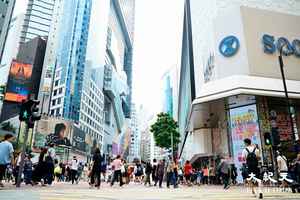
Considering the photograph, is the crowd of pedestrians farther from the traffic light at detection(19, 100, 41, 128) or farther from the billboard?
the billboard

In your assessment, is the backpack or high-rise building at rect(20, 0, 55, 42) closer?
the backpack

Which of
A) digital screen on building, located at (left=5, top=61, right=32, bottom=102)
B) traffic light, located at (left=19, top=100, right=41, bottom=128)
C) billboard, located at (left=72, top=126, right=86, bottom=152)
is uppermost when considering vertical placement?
digital screen on building, located at (left=5, top=61, right=32, bottom=102)

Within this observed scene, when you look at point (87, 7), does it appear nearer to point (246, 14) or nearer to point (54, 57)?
point (54, 57)

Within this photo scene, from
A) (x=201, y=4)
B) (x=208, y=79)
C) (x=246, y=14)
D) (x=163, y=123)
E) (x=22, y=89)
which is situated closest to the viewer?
(x=246, y=14)

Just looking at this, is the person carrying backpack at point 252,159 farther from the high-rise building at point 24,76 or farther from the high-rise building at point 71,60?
the high-rise building at point 71,60

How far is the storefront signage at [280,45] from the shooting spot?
18.5m

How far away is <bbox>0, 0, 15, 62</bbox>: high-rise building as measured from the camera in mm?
42100

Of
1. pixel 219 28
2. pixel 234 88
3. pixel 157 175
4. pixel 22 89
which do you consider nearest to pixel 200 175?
pixel 157 175

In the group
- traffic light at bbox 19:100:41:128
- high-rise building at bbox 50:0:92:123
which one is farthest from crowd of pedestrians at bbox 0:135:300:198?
high-rise building at bbox 50:0:92:123

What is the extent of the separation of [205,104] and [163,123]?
20.9 meters

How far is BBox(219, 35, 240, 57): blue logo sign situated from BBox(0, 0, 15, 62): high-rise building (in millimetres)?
35511

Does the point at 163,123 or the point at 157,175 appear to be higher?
the point at 163,123

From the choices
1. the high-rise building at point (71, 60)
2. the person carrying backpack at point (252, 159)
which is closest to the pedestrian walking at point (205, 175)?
the person carrying backpack at point (252, 159)

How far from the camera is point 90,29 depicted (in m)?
76.0
